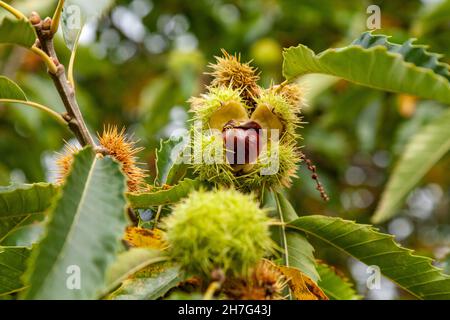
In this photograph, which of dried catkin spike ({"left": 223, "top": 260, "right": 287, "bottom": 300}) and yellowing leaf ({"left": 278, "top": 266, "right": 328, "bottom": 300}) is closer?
dried catkin spike ({"left": 223, "top": 260, "right": 287, "bottom": 300})

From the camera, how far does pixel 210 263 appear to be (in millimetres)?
852

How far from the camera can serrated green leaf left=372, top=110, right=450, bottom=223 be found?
133 centimetres

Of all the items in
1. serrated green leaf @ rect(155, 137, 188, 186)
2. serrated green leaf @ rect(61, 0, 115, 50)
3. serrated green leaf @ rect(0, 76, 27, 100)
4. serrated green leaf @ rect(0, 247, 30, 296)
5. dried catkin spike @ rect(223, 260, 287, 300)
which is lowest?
dried catkin spike @ rect(223, 260, 287, 300)

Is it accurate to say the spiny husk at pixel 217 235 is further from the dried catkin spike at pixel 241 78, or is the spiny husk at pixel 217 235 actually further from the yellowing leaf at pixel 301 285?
the dried catkin spike at pixel 241 78

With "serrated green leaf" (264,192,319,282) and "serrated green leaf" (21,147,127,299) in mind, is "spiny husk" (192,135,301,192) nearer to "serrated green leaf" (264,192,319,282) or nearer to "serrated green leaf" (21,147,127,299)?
"serrated green leaf" (264,192,319,282)

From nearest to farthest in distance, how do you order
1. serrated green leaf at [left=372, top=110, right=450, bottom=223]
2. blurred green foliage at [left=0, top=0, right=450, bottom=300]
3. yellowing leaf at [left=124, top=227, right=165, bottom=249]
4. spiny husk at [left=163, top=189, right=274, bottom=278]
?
spiny husk at [left=163, top=189, right=274, bottom=278] → yellowing leaf at [left=124, top=227, right=165, bottom=249] → serrated green leaf at [left=372, top=110, right=450, bottom=223] → blurred green foliage at [left=0, top=0, right=450, bottom=300]

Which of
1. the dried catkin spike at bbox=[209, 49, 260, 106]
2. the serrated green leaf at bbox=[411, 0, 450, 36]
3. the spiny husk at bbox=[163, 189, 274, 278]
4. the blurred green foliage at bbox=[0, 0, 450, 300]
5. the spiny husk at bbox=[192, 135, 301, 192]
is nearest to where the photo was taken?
the spiny husk at bbox=[163, 189, 274, 278]

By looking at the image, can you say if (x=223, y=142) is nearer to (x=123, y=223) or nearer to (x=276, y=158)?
(x=276, y=158)

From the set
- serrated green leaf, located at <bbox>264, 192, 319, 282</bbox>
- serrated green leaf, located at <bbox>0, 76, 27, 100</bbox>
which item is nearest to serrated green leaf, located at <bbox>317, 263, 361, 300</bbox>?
serrated green leaf, located at <bbox>264, 192, 319, 282</bbox>

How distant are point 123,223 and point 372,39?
0.52 metres

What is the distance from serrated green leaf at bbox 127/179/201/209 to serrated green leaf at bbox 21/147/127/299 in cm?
13

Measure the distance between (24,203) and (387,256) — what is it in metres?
0.60

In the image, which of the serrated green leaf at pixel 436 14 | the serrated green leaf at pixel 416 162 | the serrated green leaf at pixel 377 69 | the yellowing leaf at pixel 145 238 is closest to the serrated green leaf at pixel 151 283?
the yellowing leaf at pixel 145 238

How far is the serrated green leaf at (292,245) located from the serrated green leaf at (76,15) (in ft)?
1.70
